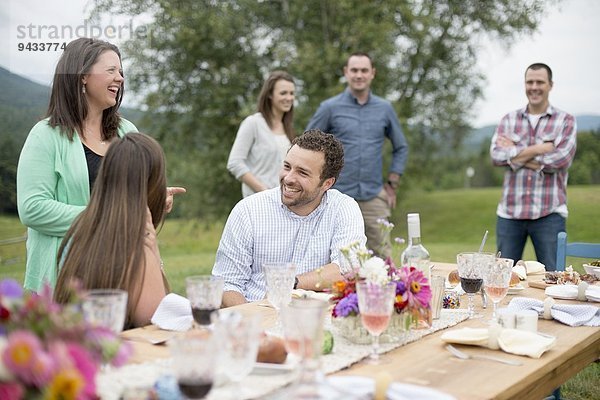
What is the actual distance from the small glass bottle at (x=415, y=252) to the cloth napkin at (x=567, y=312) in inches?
14.5

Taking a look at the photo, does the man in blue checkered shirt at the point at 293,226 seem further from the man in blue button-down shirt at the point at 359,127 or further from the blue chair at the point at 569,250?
the man in blue button-down shirt at the point at 359,127

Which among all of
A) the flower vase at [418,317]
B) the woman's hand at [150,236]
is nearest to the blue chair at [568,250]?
the flower vase at [418,317]

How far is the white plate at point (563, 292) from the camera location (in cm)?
282

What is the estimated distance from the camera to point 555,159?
4914 mm

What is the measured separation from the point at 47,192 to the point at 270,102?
260cm

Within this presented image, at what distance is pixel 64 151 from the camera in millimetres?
3029

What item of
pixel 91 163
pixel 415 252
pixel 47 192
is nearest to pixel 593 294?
pixel 415 252

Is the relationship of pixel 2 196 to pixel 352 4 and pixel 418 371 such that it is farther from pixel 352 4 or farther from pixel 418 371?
pixel 418 371

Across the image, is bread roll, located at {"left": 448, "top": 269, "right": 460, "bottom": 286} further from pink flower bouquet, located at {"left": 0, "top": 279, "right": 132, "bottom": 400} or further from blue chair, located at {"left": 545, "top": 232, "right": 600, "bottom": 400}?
pink flower bouquet, located at {"left": 0, "top": 279, "right": 132, "bottom": 400}

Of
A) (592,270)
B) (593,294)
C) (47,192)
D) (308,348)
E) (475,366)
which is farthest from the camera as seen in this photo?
(592,270)

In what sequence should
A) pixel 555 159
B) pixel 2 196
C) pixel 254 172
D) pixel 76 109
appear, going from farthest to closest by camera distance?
pixel 2 196 < pixel 254 172 < pixel 555 159 < pixel 76 109

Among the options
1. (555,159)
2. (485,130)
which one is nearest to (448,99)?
(485,130)

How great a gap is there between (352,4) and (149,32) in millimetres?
3449

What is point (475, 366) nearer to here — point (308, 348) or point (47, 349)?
point (308, 348)
